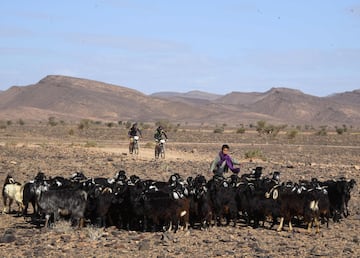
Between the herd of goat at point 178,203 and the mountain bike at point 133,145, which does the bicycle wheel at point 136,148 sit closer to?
the mountain bike at point 133,145

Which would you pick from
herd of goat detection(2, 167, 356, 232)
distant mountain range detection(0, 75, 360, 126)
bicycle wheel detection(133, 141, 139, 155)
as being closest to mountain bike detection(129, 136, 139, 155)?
bicycle wheel detection(133, 141, 139, 155)

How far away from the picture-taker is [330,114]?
481 ft

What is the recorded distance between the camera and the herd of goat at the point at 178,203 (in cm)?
1315

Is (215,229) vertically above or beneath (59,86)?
beneath

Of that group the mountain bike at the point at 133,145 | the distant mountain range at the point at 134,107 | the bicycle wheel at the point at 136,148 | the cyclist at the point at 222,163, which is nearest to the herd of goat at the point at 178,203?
the cyclist at the point at 222,163

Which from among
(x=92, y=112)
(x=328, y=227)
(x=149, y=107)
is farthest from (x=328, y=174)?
(x=149, y=107)

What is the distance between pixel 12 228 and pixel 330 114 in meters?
139

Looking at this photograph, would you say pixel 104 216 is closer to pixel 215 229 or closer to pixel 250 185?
pixel 215 229

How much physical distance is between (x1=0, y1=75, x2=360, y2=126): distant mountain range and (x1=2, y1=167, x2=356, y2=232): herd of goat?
101 meters

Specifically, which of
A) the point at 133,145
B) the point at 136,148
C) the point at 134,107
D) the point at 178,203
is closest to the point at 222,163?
the point at 178,203

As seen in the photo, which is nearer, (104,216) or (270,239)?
(270,239)

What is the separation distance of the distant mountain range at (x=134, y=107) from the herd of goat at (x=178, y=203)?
10067cm

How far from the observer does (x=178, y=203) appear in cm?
1296

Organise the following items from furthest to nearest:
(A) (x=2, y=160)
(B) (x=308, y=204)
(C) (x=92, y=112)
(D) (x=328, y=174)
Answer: (C) (x=92, y=112)
(A) (x=2, y=160)
(D) (x=328, y=174)
(B) (x=308, y=204)
